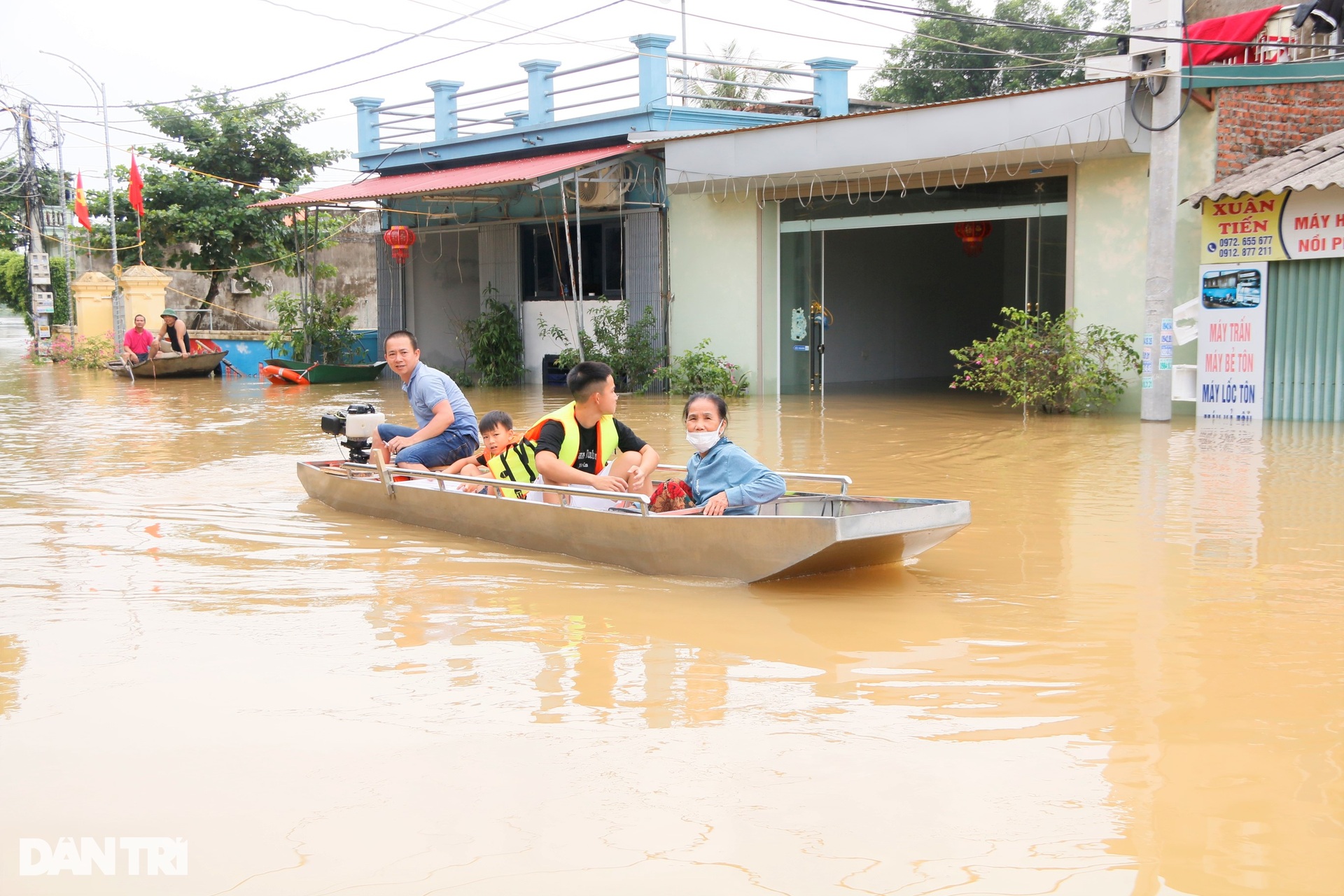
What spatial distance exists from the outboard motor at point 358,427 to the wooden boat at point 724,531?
4.20ft

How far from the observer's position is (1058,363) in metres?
14.4

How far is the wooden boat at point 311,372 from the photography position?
22.9m

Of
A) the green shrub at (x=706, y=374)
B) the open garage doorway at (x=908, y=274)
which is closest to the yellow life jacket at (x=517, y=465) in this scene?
the open garage doorway at (x=908, y=274)

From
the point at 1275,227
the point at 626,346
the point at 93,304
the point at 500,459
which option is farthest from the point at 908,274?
the point at 93,304

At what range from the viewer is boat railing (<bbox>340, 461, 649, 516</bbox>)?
680 cm

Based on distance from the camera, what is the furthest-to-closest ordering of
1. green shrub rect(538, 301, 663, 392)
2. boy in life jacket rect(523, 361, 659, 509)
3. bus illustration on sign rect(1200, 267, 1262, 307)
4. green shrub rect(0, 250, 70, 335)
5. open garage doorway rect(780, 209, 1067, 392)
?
1. green shrub rect(0, 250, 70, 335)
2. green shrub rect(538, 301, 663, 392)
3. open garage doorway rect(780, 209, 1067, 392)
4. bus illustration on sign rect(1200, 267, 1262, 307)
5. boy in life jacket rect(523, 361, 659, 509)

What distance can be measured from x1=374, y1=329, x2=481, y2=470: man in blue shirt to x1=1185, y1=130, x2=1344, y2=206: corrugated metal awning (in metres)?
8.61

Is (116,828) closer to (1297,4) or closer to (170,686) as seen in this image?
(170,686)

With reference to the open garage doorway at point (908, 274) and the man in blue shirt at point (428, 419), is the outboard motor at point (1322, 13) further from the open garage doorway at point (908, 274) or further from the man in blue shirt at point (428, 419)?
the man in blue shirt at point (428, 419)

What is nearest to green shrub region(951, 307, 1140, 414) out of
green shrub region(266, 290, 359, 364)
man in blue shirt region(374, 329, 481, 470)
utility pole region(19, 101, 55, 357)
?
man in blue shirt region(374, 329, 481, 470)

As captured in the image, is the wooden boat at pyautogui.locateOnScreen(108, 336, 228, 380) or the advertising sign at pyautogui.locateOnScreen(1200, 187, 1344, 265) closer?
the advertising sign at pyautogui.locateOnScreen(1200, 187, 1344, 265)

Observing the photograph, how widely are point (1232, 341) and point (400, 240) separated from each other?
1480 centimetres

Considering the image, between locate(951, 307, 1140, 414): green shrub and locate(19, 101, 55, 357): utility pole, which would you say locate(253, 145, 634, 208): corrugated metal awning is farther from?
locate(19, 101, 55, 357): utility pole

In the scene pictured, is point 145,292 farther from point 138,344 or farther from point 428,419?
point 428,419
